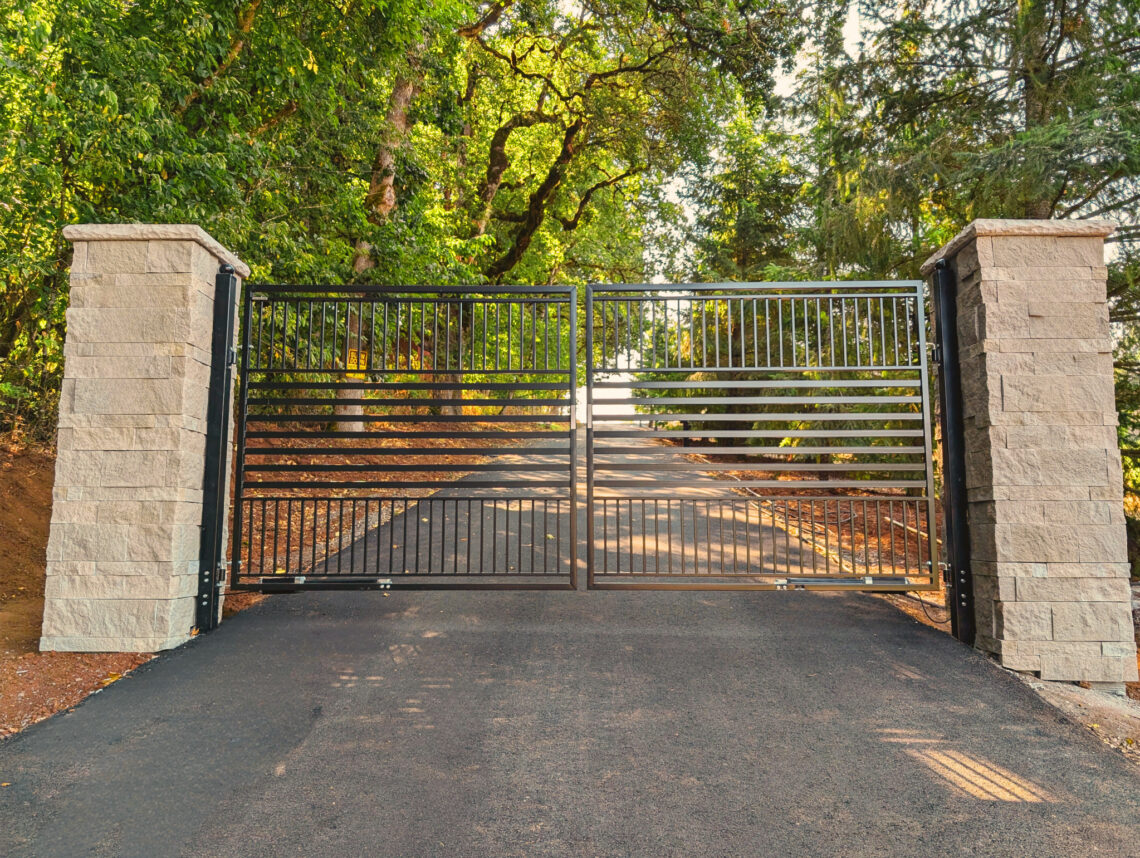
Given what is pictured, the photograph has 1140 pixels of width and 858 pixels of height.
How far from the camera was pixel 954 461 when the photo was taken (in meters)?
4.34

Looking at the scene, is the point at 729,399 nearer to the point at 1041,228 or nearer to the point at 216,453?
the point at 1041,228

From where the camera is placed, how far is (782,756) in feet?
9.46

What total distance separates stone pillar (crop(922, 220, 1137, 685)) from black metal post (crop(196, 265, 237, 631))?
16.7ft

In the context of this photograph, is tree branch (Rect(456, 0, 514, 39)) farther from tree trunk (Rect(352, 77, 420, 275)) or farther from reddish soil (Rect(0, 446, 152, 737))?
reddish soil (Rect(0, 446, 152, 737))

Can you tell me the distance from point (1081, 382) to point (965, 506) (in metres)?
1.03

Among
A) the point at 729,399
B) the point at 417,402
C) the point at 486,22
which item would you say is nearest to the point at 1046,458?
the point at 729,399

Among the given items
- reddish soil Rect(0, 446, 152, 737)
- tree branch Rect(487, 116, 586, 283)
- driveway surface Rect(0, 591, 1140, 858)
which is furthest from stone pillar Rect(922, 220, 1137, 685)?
tree branch Rect(487, 116, 586, 283)

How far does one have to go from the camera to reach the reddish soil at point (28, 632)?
134 inches

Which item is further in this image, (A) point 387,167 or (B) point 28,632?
(A) point 387,167

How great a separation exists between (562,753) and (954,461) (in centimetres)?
327

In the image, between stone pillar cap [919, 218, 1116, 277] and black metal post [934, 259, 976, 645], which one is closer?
stone pillar cap [919, 218, 1116, 277]

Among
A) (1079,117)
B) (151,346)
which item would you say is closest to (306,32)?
(151,346)

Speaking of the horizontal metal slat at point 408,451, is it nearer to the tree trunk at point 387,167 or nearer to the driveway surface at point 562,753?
the driveway surface at point 562,753

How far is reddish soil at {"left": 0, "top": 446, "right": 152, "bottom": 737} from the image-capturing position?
340cm
